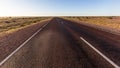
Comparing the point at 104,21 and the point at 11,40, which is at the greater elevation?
the point at 11,40

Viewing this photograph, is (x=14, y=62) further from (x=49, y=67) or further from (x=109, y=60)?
(x=109, y=60)

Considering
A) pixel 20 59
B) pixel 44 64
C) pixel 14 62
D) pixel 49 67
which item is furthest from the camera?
pixel 20 59

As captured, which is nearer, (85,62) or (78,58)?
(85,62)

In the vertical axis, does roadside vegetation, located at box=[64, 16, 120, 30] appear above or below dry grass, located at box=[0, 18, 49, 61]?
below

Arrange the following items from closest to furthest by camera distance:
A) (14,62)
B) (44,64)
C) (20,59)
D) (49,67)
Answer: (49,67) → (44,64) → (14,62) → (20,59)

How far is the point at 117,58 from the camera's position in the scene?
7223 mm

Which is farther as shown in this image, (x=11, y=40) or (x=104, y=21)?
(x=104, y=21)

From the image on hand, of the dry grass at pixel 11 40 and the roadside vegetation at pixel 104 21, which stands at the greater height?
the dry grass at pixel 11 40

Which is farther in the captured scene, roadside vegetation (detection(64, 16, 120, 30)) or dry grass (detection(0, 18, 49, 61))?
roadside vegetation (detection(64, 16, 120, 30))

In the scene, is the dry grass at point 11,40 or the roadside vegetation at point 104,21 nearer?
the dry grass at point 11,40

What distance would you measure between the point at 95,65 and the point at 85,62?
1.57ft

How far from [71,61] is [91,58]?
0.89 meters

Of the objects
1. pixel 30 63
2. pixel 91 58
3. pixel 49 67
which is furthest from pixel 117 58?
pixel 30 63

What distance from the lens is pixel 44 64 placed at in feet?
20.9
